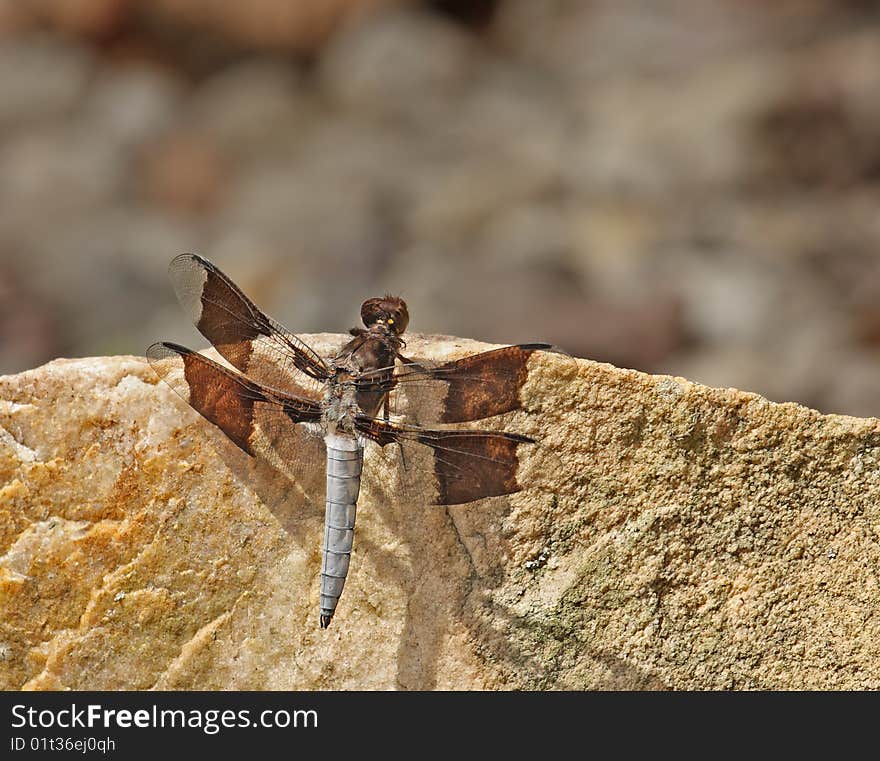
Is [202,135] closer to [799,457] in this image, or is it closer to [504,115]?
[504,115]

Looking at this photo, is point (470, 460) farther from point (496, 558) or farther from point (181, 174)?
point (181, 174)

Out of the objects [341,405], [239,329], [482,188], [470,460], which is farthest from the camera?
[482,188]

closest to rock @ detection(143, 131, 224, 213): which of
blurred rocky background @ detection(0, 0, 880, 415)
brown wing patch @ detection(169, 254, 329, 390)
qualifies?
blurred rocky background @ detection(0, 0, 880, 415)

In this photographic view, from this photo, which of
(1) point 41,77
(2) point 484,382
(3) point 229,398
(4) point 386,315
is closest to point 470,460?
(2) point 484,382

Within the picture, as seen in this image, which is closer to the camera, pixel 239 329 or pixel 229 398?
pixel 229 398

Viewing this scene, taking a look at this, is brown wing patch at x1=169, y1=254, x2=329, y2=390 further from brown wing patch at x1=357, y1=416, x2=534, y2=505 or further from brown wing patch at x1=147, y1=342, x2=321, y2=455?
brown wing patch at x1=357, y1=416, x2=534, y2=505
